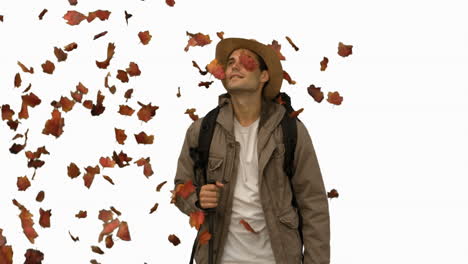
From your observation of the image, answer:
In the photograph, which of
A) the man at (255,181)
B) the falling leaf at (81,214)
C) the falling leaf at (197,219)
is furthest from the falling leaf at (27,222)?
the falling leaf at (197,219)

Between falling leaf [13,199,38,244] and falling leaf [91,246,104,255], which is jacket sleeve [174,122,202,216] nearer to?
falling leaf [91,246,104,255]

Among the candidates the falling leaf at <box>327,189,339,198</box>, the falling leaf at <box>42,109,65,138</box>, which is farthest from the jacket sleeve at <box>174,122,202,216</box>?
the falling leaf at <box>327,189,339,198</box>

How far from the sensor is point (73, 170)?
3.37 m

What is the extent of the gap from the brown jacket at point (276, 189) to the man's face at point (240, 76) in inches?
7.3

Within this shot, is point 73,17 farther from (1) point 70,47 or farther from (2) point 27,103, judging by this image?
A: (2) point 27,103

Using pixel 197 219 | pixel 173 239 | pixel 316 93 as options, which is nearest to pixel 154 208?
pixel 173 239

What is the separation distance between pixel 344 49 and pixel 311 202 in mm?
1187

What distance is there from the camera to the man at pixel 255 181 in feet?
10.3

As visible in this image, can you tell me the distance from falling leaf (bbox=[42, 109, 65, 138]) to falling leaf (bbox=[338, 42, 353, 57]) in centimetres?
215

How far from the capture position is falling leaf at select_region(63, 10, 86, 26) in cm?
338

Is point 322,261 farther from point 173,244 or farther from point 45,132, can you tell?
point 45,132

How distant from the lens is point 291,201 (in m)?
3.26

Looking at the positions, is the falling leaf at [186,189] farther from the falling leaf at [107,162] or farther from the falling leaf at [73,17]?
the falling leaf at [73,17]

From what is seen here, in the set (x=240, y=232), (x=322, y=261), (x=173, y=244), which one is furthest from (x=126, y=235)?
(x=322, y=261)
